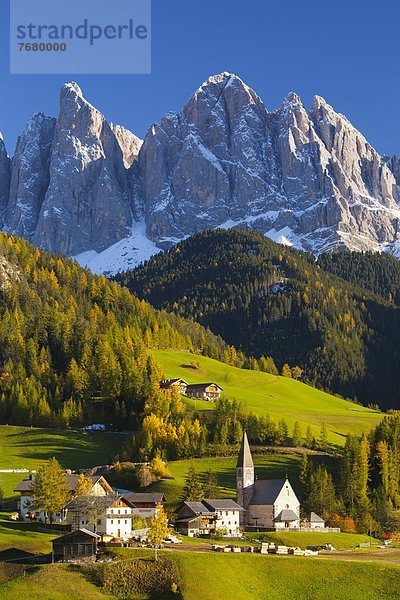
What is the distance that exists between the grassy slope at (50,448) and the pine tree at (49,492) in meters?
21.2

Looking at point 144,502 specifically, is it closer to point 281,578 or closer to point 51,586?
point 281,578

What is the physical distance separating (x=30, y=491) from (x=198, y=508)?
2234cm

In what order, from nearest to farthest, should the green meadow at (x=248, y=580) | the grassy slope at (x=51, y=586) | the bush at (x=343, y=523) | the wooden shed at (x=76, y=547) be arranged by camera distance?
1. the grassy slope at (x=51, y=586)
2. the green meadow at (x=248, y=580)
3. the wooden shed at (x=76, y=547)
4. the bush at (x=343, y=523)

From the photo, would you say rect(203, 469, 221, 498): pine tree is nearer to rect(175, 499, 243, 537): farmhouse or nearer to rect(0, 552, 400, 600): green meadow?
rect(175, 499, 243, 537): farmhouse

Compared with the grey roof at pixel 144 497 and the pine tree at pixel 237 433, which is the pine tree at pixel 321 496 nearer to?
the grey roof at pixel 144 497

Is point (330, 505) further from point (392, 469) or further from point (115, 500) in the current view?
point (115, 500)

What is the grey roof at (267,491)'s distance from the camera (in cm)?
12350

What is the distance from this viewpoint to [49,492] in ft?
370

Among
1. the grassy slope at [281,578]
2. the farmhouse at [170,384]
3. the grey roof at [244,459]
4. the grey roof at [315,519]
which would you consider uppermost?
the farmhouse at [170,384]

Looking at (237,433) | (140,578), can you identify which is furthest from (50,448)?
(140,578)

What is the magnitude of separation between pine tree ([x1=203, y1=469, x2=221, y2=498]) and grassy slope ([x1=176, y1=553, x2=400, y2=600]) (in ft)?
130

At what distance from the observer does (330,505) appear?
429ft

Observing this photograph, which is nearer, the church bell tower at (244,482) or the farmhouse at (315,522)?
the farmhouse at (315,522)

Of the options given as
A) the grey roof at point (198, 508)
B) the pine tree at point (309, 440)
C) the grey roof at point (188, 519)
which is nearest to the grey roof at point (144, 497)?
the grey roof at point (198, 508)
